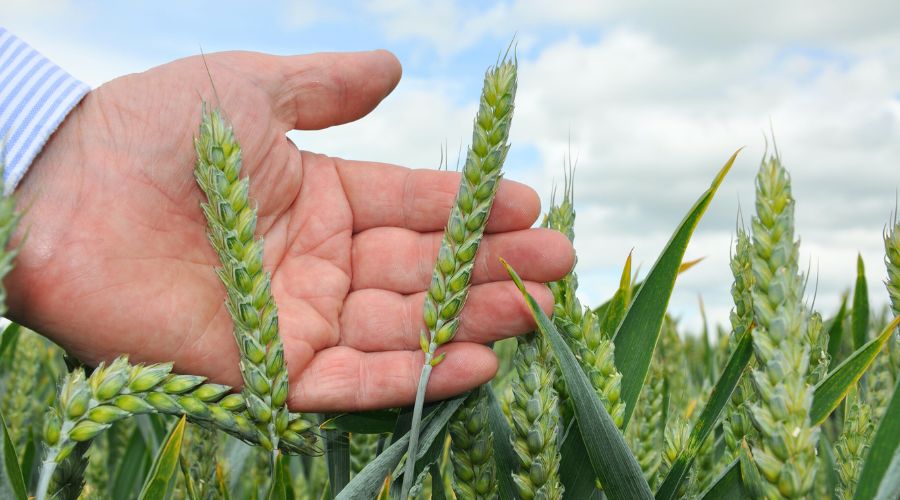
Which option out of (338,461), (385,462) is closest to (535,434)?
(385,462)

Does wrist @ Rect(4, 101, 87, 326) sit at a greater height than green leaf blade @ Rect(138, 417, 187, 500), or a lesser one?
greater

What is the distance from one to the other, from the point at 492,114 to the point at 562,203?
0.73 ft

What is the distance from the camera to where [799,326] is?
2.87 ft

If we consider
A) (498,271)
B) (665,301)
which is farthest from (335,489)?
(665,301)

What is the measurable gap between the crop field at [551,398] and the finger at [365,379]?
0.18ft

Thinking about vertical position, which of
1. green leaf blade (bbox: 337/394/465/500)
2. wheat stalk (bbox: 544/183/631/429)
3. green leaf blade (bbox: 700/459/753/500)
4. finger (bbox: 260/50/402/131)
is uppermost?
finger (bbox: 260/50/402/131)

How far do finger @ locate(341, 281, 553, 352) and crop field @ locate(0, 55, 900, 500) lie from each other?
0.57 feet

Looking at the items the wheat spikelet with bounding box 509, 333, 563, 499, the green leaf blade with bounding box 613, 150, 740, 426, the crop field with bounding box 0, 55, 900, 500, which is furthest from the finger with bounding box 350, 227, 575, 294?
the wheat spikelet with bounding box 509, 333, 563, 499

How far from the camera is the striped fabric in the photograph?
5.01 ft

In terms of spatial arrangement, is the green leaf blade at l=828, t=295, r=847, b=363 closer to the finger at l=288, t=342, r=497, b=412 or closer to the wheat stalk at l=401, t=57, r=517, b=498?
the finger at l=288, t=342, r=497, b=412

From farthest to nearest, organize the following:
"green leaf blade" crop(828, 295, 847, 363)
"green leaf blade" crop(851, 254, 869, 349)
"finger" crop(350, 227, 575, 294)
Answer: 1. "green leaf blade" crop(828, 295, 847, 363)
2. "green leaf blade" crop(851, 254, 869, 349)
3. "finger" crop(350, 227, 575, 294)

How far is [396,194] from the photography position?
1.98m

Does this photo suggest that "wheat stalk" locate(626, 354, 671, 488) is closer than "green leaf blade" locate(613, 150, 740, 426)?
No

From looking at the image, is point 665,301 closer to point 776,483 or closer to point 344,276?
point 776,483
